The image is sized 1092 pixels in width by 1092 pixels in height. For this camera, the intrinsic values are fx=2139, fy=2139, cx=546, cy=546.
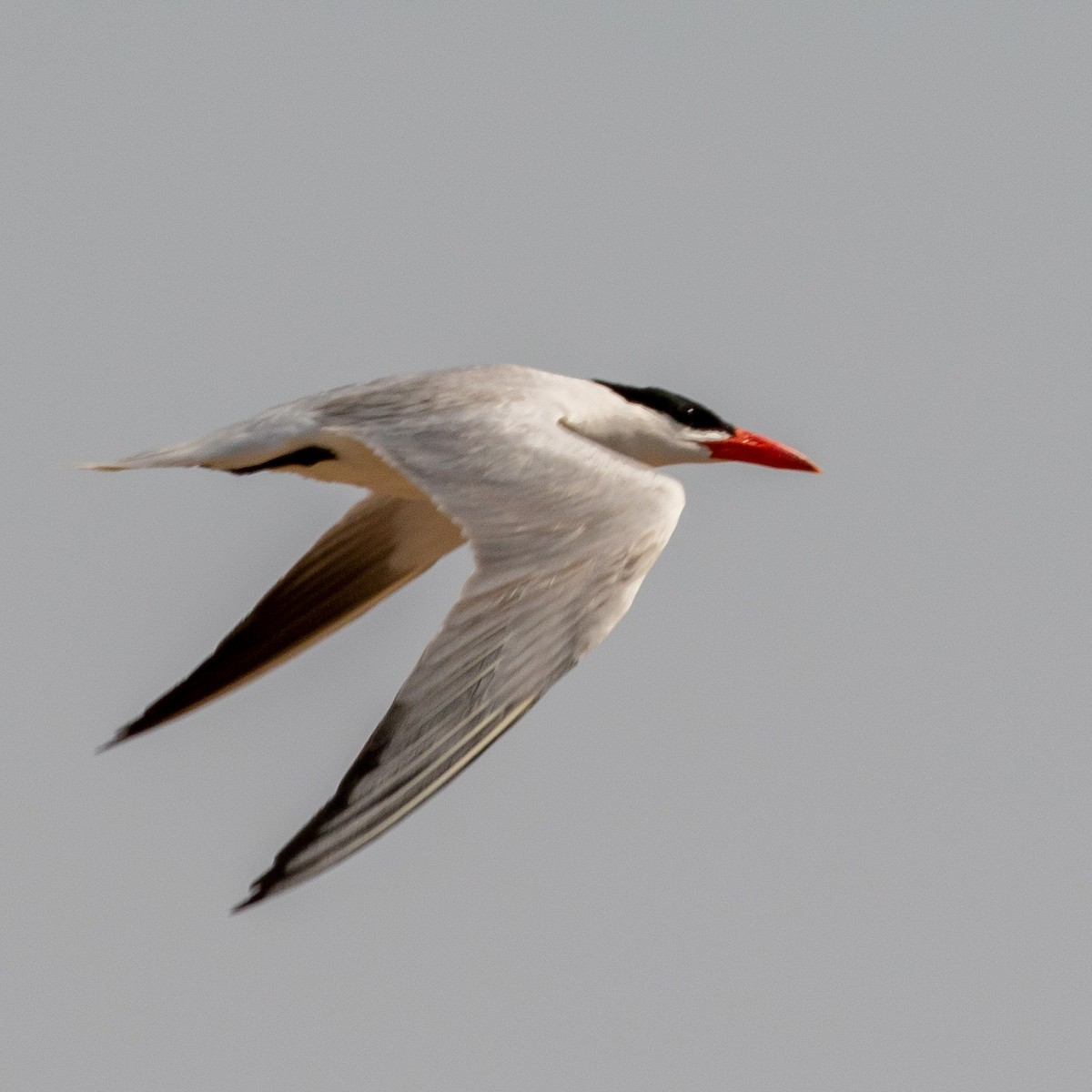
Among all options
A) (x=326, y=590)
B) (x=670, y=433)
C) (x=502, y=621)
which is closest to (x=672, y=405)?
(x=670, y=433)

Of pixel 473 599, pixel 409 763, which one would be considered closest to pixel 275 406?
pixel 473 599

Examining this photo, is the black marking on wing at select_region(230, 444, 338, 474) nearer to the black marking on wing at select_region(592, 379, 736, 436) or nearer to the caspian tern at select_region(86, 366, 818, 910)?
the caspian tern at select_region(86, 366, 818, 910)

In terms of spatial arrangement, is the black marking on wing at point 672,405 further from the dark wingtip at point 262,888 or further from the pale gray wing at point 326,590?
the dark wingtip at point 262,888

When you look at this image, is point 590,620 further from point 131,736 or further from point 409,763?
point 131,736

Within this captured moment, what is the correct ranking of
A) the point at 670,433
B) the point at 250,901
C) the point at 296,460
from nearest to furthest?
the point at 250,901, the point at 296,460, the point at 670,433

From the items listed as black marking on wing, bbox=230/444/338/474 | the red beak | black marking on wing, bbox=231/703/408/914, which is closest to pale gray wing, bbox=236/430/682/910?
black marking on wing, bbox=231/703/408/914

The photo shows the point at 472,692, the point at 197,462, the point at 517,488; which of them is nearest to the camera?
the point at 472,692

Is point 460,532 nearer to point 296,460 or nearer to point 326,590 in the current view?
point 296,460
